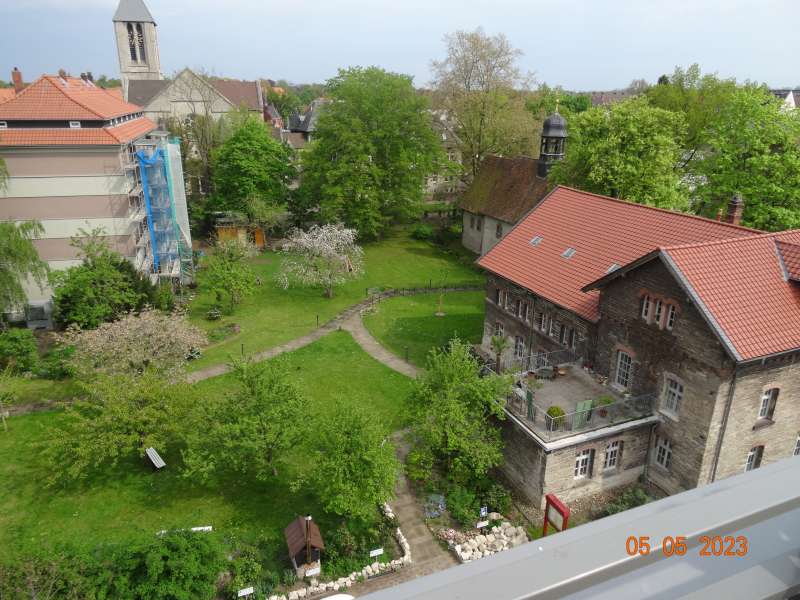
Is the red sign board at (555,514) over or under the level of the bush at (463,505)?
over

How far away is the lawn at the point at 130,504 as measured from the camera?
19391 mm

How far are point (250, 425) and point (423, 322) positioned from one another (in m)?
19.7

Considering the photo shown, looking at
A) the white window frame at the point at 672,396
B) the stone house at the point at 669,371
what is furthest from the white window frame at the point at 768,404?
the white window frame at the point at 672,396

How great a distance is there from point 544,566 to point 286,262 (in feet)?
144

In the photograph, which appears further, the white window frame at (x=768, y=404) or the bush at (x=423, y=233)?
the bush at (x=423, y=233)

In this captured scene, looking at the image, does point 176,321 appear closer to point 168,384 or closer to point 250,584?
point 168,384

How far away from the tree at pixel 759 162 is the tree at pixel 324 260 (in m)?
24.2

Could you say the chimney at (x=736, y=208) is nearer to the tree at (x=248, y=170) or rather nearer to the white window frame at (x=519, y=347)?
the white window frame at (x=519, y=347)

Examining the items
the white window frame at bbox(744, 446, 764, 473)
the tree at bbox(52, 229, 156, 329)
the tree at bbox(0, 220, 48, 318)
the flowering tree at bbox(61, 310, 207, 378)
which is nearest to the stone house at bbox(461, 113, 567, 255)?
the white window frame at bbox(744, 446, 764, 473)

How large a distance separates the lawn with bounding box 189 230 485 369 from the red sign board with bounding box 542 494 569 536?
2090cm

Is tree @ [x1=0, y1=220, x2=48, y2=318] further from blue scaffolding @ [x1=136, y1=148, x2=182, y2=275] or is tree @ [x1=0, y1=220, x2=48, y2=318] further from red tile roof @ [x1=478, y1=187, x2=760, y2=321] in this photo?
red tile roof @ [x1=478, y1=187, x2=760, y2=321]

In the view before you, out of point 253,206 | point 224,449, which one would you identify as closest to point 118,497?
point 224,449

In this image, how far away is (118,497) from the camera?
21.4 m

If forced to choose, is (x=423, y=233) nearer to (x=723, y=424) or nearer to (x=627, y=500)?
(x=627, y=500)
